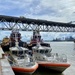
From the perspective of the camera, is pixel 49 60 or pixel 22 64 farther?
pixel 49 60

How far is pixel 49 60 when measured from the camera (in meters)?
41.9

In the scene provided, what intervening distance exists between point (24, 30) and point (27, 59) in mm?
78793

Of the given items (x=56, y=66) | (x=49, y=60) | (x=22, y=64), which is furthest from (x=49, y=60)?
(x=22, y=64)

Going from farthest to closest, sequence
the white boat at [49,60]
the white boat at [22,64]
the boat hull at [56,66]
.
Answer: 1. the white boat at [49,60]
2. the boat hull at [56,66]
3. the white boat at [22,64]

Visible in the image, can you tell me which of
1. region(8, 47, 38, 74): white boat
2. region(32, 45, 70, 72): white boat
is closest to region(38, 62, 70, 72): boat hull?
region(32, 45, 70, 72): white boat

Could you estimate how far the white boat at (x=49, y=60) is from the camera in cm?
4078

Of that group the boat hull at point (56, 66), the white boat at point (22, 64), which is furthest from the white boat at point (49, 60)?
the white boat at point (22, 64)

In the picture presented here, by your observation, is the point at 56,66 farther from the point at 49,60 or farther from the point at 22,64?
the point at 22,64

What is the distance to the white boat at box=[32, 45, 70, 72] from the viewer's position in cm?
4078

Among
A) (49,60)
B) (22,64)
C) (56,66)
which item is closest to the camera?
(22,64)

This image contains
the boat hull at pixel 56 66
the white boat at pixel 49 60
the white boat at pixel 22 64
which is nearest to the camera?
the white boat at pixel 22 64

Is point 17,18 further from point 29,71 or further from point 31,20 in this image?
point 29,71

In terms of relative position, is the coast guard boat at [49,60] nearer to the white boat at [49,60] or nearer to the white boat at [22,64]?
the white boat at [49,60]

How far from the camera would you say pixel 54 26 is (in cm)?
13412
